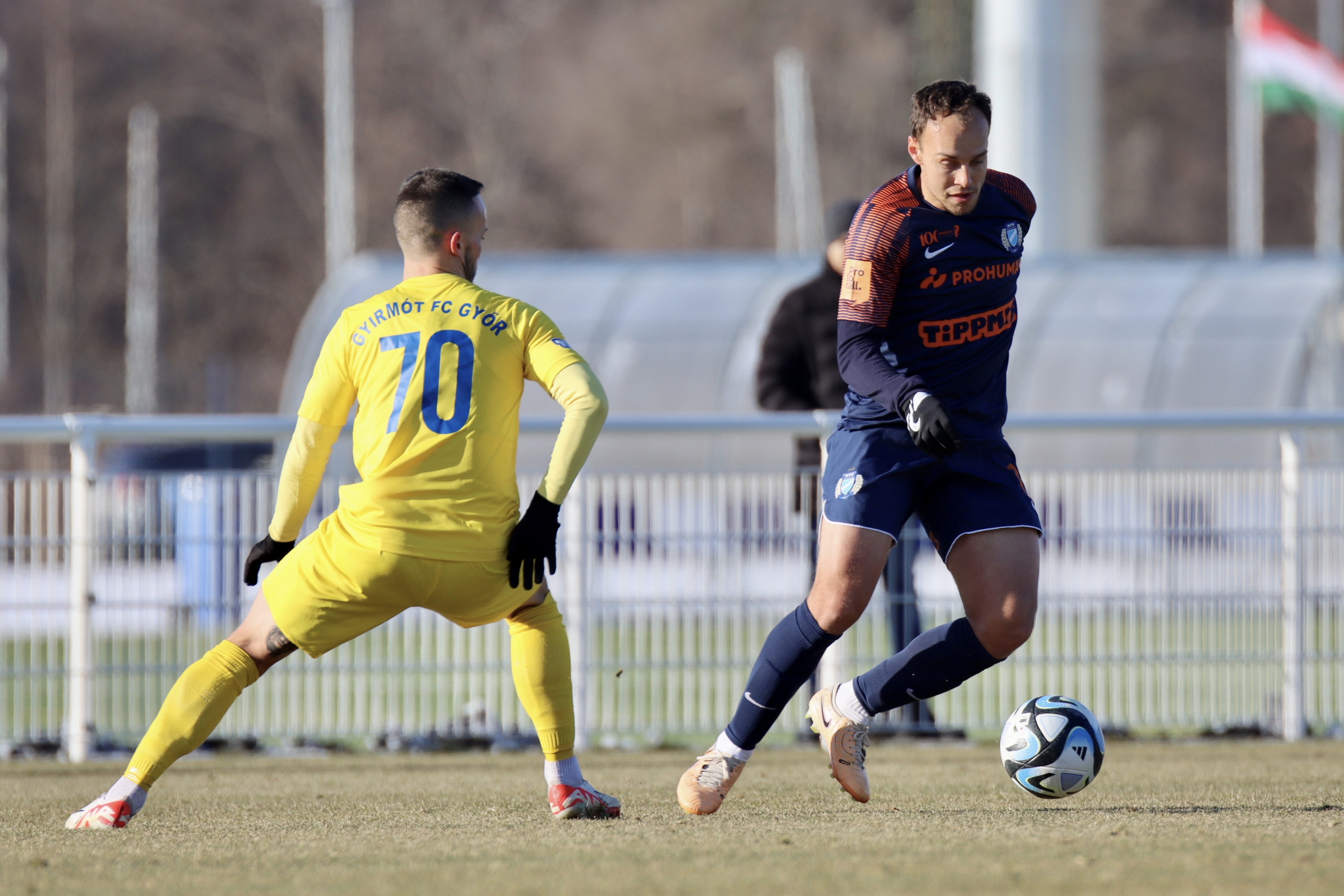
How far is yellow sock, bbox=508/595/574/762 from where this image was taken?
16.8 feet

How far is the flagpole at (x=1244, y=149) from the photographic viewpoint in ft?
106

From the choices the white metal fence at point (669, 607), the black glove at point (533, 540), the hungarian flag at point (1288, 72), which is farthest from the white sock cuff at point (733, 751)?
the hungarian flag at point (1288, 72)

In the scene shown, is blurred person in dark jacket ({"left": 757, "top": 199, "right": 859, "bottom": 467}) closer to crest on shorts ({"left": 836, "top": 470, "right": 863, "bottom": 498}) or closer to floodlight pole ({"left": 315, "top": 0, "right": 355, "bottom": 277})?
crest on shorts ({"left": 836, "top": 470, "right": 863, "bottom": 498})

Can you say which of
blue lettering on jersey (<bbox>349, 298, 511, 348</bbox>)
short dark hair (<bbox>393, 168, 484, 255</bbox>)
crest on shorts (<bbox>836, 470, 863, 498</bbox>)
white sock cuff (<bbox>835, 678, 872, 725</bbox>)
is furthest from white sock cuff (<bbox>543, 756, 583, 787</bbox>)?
short dark hair (<bbox>393, 168, 484, 255</bbox>)

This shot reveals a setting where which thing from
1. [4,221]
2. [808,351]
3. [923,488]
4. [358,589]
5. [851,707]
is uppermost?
[4,221]

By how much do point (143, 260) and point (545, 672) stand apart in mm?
35532

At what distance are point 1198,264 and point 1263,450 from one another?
1226 centimetres

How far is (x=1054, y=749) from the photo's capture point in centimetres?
541

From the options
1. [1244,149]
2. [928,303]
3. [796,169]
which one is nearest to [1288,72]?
[1244,149]

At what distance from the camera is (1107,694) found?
778 cm

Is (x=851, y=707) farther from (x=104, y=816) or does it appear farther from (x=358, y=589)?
(x=104, y=816)

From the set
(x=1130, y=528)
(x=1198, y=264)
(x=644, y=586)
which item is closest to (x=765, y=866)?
(x=644, y=586)

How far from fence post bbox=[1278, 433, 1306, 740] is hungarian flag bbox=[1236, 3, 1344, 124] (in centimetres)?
2341

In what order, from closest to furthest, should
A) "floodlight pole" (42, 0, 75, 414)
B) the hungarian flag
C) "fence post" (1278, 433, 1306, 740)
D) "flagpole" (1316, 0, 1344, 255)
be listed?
1. "fence post" (1278, 433, 1306, 740)
2. the hungarian flag
3. "flagpole" (1316, 0, 1344, 255)
4. "floodlight pole" (42, 0, 75, 414)
